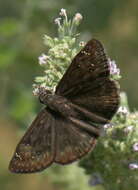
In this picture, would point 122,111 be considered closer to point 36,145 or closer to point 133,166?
point 133,166

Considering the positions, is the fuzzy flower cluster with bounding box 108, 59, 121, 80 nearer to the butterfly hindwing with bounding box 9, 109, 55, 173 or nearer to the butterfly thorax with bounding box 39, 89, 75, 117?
the butterfly thorax with bounding box 39, 89, 75, 117

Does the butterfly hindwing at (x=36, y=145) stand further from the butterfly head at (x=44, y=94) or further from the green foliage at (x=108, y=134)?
the green foliage at (x=108, y=134)

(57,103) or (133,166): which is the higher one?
(57,103)

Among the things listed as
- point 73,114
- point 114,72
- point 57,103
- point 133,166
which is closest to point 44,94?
point 57,103

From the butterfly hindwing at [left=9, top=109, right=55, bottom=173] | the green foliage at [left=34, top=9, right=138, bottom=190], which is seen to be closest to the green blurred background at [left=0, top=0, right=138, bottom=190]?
the green foliage at [left=34, top=9, right=138, bottom=190]

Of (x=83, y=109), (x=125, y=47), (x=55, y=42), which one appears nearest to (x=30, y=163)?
(x=83, y=109)

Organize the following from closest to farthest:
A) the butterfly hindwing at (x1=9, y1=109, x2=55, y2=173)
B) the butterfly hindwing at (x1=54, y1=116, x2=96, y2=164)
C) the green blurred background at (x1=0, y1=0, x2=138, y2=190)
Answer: the butterfly hindwing at (x1=54, y1=116, x2=96, y2=164)
the butterfly hindwing at (x1=9, y1=109, x2=55, y2=173)
the green blurred background at (x1=0, y1=0, x2=138, y2=190)

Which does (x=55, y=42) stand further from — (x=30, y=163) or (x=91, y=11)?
(x=91, y=11)
